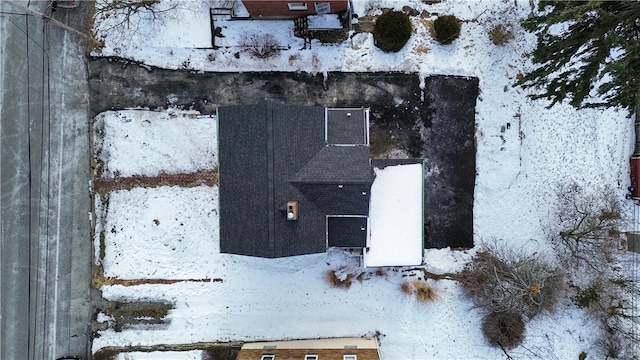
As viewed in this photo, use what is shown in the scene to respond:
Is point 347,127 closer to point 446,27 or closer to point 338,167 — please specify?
point 338,167

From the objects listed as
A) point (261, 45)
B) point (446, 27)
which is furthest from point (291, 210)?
point (446, 27)

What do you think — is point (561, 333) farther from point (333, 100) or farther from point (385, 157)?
point (333, 100)

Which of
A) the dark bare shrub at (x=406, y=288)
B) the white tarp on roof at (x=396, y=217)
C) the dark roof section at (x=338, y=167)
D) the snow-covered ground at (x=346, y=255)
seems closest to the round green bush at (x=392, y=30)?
the snow-covered ground at (x=346, y=255)

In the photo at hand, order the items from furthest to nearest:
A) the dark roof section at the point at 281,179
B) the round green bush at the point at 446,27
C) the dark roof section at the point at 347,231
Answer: the round green bush at the point at 446,27, the dark roof section at the point at 347,231, the dark roof section at the point at 281,179

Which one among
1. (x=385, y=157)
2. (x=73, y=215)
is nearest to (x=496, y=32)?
(x=385, y=157)

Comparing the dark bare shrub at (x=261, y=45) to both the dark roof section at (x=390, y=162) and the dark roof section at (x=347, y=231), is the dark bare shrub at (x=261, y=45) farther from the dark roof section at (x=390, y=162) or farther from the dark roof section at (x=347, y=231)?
the dark roof section at (x=347, y=231)

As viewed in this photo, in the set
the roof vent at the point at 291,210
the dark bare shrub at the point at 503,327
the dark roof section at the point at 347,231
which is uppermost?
the roof vent at the point at 291,210
